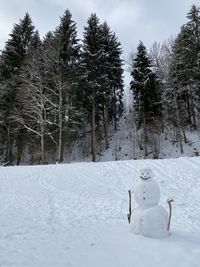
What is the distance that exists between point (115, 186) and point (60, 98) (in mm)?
10289

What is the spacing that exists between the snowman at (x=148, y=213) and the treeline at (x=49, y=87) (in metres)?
14.4

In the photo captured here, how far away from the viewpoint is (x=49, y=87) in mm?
22594

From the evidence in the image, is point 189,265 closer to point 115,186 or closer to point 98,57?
point 115,186

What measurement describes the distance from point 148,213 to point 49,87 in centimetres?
1832

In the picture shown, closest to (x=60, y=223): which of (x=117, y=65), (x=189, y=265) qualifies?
(x=189, y=265)

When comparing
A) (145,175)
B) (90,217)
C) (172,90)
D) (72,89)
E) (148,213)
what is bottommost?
(90,217)

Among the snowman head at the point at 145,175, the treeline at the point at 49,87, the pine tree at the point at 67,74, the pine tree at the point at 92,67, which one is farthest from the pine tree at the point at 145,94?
the snowman head at the point at 145,175

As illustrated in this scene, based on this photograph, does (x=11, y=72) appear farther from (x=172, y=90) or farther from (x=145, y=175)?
(x=145, y=175)

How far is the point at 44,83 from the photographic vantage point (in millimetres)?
21953

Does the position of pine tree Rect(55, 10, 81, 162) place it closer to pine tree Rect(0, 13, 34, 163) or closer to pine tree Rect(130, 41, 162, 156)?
pine tree Rect(0, 13, 34, 163)

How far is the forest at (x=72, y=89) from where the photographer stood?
21500 mm

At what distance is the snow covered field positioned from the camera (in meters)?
4.95

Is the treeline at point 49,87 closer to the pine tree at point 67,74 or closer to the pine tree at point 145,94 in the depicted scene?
the pine tree at point 67,74

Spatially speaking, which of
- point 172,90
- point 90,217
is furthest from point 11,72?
point 90,217
